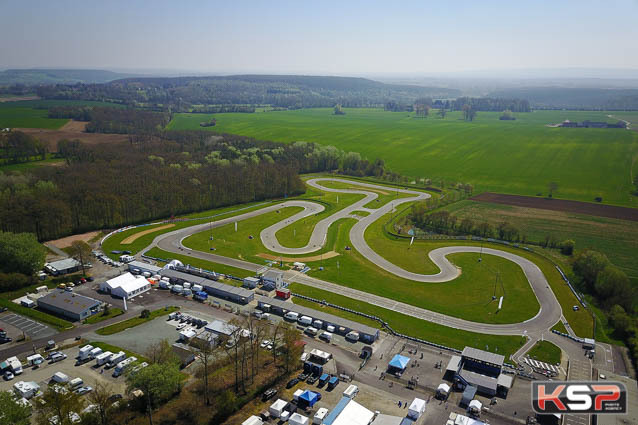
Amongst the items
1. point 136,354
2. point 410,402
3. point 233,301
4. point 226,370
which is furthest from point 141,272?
point 410,402

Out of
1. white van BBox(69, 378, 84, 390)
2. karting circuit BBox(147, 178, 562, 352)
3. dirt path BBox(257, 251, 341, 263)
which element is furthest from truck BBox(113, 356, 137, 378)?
dirt path BBox(257, 251, 341, 263)

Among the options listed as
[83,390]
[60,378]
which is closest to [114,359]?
[83,390]

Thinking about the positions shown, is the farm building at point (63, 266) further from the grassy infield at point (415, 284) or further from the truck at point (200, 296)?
the truck at point (200, 296)

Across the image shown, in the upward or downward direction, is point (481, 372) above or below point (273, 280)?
below

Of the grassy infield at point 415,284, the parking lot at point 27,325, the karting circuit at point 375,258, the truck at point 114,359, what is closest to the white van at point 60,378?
the truck at point 114,359

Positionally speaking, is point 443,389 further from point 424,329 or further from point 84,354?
point 84,354
